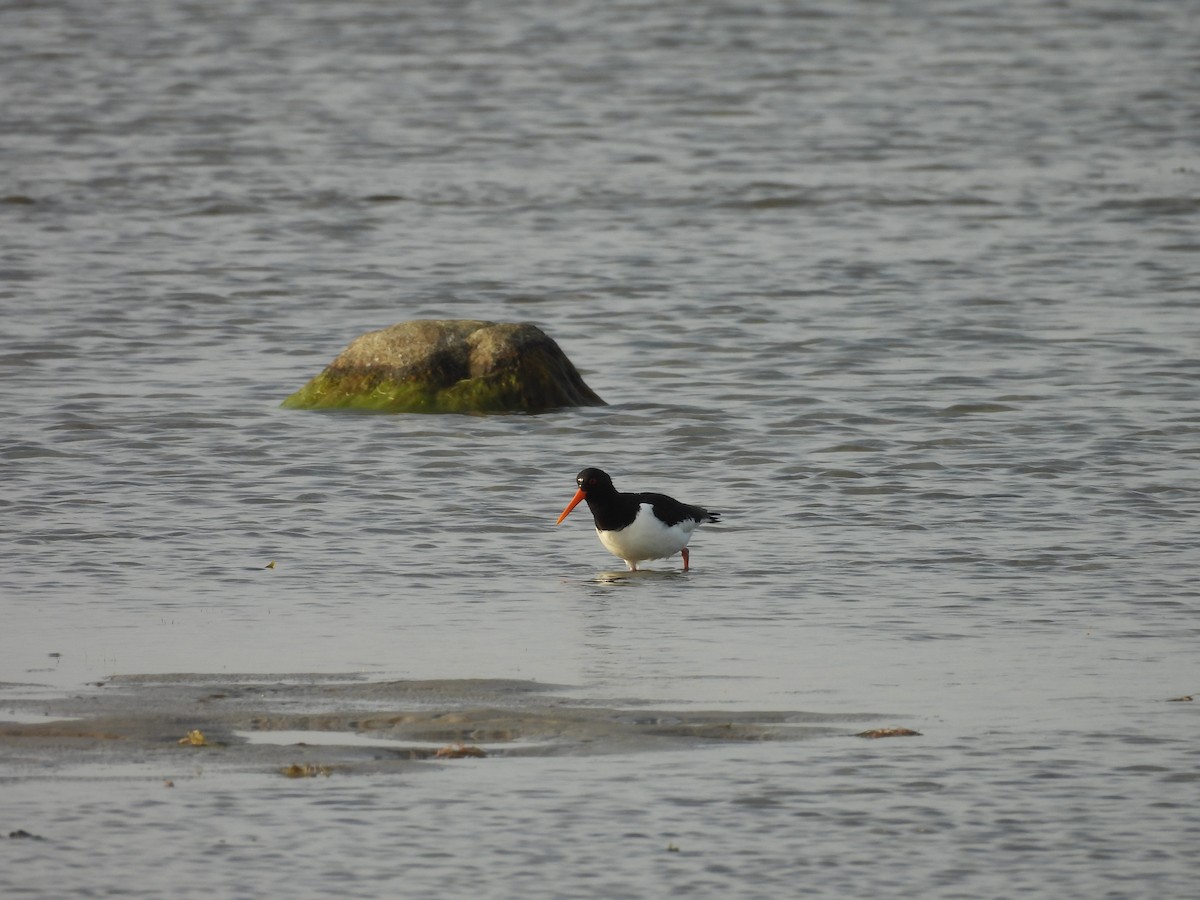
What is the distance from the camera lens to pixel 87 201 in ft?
94.0

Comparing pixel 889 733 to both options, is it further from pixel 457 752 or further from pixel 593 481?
pixel 593 481

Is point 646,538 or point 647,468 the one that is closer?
point 646,538

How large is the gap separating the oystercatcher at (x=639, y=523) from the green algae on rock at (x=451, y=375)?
471 cm

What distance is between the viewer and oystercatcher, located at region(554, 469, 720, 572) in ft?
38.8

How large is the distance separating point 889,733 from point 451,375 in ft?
30.2

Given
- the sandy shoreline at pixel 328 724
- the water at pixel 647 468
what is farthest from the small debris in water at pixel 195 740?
the water at pixel 647 468

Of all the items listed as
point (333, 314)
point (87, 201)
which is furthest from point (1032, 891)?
point (87, 201)

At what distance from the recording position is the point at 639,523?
11797 millimetres

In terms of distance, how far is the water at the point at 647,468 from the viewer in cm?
732

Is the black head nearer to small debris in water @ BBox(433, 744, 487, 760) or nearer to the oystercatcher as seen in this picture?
the oystercatcher

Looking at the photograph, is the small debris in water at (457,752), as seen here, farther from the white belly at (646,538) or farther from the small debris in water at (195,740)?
the white belly at (646,538)

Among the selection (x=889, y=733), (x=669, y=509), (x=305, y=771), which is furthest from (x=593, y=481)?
(x=305, y=771)

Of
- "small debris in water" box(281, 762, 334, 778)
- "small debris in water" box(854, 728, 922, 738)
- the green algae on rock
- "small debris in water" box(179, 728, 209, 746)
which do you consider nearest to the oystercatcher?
"small debris in water" box(854, 728, 922, 738)

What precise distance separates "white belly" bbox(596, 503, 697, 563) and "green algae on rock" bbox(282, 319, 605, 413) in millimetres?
4903
